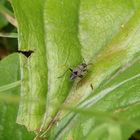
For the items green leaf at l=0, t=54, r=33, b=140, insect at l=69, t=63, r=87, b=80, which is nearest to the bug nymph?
insect at l=69, t=63, r=87, b=80

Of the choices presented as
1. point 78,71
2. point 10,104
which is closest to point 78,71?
point 78,71

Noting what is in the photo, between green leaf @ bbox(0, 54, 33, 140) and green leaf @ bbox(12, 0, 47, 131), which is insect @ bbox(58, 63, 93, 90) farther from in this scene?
green leaf @ bbox(0, 54, 33, 140)

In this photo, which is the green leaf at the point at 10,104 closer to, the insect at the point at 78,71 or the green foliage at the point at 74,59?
the green foliage at the point at 74,59

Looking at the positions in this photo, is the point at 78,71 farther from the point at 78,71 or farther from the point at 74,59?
the point at 74,59

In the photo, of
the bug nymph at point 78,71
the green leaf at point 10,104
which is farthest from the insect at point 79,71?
the green leaf at point 10,104

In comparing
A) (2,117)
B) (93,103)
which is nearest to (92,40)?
(93,103)

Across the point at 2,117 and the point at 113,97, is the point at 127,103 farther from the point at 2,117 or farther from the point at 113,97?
the point at 2,117

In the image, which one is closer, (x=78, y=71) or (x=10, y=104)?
(x=78, y=71)

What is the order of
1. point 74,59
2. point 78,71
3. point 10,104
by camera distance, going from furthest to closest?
point 10,104
point 74,59
point 78,71
